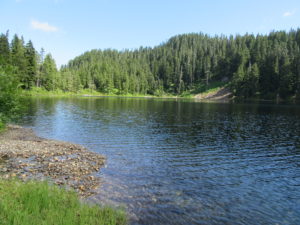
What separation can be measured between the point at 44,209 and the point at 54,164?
9.90 metres

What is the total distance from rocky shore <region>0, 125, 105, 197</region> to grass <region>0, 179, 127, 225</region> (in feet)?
11.3

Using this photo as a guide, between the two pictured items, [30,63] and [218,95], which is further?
[218,95]

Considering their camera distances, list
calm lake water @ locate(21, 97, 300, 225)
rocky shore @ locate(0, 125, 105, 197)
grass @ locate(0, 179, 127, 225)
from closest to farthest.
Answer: grass @ locate(0, 179, 127, 225) → calm lake water @ locate(21, 97, 300, 225) → rocky shore @ locate(0, 125, 105, 197)

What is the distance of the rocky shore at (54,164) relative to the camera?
51.1 feet

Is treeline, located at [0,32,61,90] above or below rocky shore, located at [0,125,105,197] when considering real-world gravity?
above

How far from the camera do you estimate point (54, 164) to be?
1864 centimetres

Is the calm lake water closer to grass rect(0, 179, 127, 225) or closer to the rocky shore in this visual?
the rocky shore

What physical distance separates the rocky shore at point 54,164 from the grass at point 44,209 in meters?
3.43

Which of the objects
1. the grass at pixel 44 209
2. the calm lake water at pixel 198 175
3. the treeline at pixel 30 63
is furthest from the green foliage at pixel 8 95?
the treeline at pixel 30 63

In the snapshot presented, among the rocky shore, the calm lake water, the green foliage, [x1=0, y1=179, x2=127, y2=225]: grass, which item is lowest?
the calm lake water

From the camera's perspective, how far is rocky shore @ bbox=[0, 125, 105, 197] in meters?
15.6

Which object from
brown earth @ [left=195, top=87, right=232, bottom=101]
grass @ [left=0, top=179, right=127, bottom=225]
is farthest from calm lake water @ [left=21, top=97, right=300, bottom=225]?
brown earth @ [left=195, top=87, right=232, bottom=101]

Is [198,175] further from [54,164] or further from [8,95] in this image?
[8,95]

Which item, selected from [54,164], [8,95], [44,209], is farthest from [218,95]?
[44,209]
